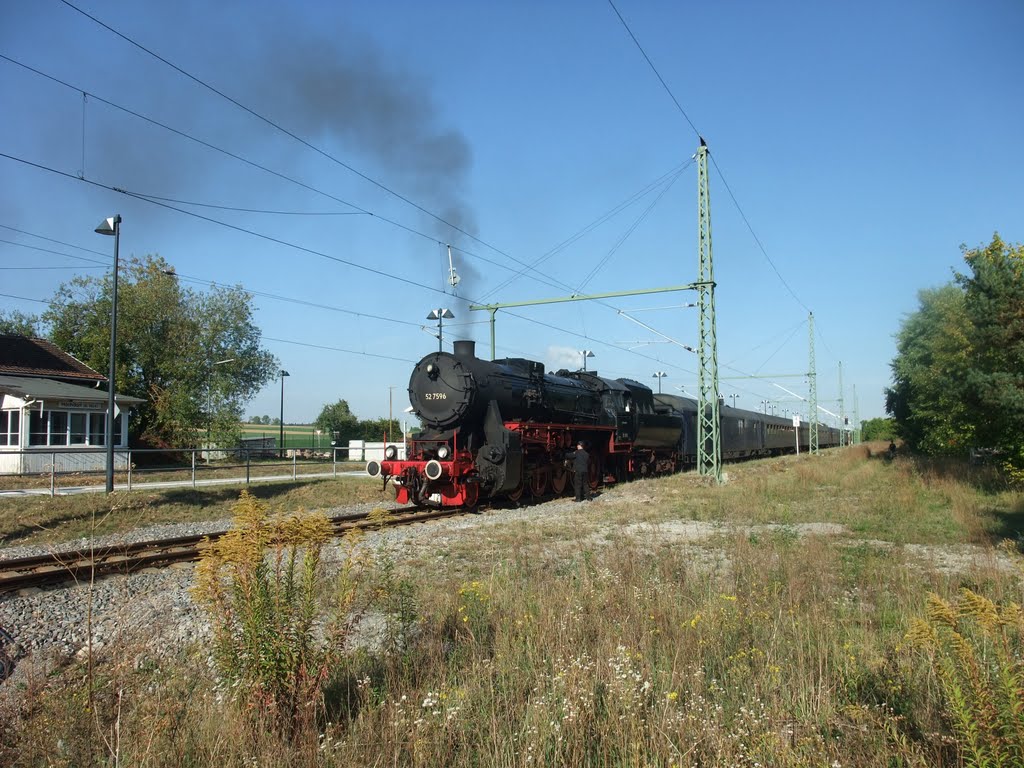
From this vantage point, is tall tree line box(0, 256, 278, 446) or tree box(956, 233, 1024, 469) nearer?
tree box(956, 233, 1024, 469)

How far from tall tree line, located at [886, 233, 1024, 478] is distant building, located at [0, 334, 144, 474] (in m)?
26.8

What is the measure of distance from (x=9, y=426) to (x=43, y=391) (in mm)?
1916

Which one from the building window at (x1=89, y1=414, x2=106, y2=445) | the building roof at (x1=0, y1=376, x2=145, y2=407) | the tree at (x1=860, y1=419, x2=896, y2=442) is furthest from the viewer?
the tree at (x1=860, y1=419, x2=896, y2=442)

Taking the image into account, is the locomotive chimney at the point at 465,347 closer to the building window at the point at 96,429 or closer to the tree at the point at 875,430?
the building window at the point at 96,429

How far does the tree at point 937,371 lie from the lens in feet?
65.7

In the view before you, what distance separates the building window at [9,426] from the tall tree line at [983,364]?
32468mm

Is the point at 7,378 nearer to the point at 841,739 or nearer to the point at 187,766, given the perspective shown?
the point at 187,766

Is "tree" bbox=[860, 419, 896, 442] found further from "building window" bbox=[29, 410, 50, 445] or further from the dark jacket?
"building window" bbox=[29, 410, 50, 445]

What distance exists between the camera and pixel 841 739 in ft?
11.7

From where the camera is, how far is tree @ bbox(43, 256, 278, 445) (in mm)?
39344

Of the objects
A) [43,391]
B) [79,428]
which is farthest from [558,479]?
[79,428]

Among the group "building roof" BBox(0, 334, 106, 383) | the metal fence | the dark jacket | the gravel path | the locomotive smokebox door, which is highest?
"building roof" BBox(0, 334, 106, 383)

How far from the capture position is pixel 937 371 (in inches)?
1012

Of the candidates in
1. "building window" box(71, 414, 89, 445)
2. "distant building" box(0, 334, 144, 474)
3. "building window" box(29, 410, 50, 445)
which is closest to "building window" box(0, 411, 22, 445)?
"distant building" box(0, 334, 144, 474)
